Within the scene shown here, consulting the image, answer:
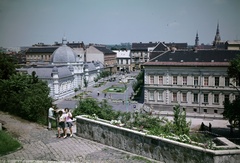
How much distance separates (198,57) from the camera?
1620 inches

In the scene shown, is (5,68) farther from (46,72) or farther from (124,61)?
(124,61)

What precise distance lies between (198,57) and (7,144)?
35098 mm

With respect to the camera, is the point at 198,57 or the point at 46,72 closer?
the point at 198,57

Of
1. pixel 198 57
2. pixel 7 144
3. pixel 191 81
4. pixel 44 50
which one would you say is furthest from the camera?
pixel 44 50

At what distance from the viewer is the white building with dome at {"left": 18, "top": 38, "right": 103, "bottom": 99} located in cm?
5503

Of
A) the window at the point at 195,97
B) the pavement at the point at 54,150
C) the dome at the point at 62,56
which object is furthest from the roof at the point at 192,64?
the dome at the point at 62,56

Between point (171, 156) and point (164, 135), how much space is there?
912 mm

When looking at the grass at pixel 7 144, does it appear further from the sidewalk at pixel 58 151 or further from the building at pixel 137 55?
the building at pixel 137 55

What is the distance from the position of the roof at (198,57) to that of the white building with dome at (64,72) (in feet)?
75.7

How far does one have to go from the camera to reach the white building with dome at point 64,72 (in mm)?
55031

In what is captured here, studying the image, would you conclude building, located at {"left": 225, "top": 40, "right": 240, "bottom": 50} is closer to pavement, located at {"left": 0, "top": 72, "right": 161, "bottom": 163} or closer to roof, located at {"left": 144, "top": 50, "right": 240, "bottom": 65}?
roof, located at {"left": 144, "top": 50, "right": 240, "bottom": 65}

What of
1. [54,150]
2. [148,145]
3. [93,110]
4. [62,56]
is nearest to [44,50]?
[62,56]

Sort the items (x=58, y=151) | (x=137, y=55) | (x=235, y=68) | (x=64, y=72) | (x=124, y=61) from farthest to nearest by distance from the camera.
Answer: (x=137, y=55) → (x=124, y=61) → (x=64, y=72) → (x=235, y=68) → (x=58, y=151)

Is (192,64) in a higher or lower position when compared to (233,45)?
lower
